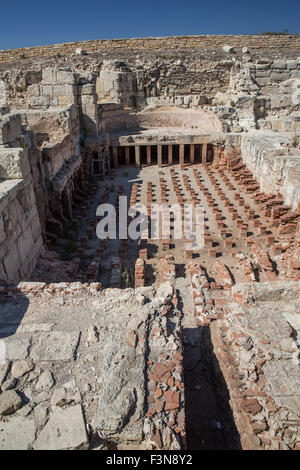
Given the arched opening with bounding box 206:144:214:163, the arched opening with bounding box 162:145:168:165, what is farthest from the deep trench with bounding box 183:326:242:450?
the arched opening with bounding box 162:145:168:165

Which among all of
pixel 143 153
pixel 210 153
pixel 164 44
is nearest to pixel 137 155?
pixel 143 153

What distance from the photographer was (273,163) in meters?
11.8

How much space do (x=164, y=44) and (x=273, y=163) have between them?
21397 millimetres

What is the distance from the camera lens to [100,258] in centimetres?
935

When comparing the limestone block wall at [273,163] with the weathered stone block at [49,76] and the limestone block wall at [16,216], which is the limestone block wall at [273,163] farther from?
the weathered stone block at [49,76]

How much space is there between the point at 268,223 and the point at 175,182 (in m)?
4.99

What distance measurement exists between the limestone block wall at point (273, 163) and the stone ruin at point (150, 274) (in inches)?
3.0

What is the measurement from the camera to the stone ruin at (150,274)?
3822mm

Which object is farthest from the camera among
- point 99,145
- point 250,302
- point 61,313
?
point 99,145

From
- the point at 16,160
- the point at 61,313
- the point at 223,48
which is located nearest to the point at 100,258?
the point at 16,160

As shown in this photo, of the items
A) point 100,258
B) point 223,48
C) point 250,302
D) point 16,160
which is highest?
point 223,48

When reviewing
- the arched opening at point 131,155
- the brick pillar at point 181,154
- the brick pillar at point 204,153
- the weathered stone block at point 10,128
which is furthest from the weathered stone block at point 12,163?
the arched opening at point 131,155

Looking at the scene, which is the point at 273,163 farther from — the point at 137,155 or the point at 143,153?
the point at 143,153

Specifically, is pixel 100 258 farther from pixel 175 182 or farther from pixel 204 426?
pixel 175 182
